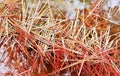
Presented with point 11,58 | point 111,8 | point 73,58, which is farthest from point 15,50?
point 111,8

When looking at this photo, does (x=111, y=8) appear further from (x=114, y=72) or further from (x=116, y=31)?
(x=114, y=72)

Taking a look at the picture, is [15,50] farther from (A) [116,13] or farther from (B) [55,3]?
(A) [116,13]

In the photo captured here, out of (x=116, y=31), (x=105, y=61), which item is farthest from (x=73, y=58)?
(x=116, y=31)

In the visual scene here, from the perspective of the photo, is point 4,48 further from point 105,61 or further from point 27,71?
point 105,61

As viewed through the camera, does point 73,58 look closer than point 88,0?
Yes

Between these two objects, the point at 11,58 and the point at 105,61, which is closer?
the point at 105,61

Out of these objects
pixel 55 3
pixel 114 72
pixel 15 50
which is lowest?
pixel 114 72

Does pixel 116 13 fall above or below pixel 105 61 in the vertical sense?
above

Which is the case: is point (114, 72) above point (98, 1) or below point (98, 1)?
below
